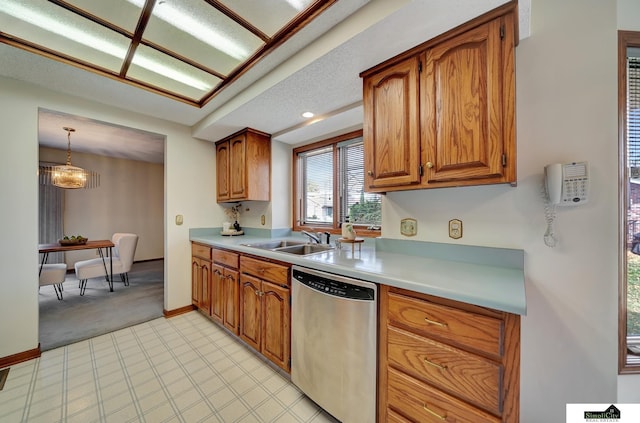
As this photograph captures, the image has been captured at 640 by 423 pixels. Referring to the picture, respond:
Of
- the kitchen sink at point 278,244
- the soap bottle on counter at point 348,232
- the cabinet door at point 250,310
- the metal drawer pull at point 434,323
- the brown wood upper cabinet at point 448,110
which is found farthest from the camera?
the kitchen sink at point 278,244

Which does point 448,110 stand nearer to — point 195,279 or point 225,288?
point 225,288

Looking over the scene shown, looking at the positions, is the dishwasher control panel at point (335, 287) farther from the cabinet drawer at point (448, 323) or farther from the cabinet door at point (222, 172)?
the cabinet door at point (222, 172)

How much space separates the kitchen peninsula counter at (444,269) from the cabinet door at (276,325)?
0.27m

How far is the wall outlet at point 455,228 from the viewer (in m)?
1.39

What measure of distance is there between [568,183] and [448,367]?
3.21 feet

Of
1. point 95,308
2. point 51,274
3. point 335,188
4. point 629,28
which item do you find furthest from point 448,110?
point 51,274

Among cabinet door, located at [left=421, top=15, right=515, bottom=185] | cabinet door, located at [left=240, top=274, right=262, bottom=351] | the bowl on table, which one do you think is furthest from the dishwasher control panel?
the bowl on table

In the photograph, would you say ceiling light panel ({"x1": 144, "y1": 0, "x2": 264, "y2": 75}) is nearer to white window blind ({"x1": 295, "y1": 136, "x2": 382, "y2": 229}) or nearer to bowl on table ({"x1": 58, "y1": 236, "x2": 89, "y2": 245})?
white window blind ({"x1": 295, "y1": 136, "x2": 382, "y2": 229})

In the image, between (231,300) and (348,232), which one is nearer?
(348,232)

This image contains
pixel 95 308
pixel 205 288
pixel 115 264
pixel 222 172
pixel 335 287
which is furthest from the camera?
pixel 115 264

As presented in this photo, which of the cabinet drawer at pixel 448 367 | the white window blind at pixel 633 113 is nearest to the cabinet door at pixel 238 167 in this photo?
the cabinet drawer at pixel 448 367

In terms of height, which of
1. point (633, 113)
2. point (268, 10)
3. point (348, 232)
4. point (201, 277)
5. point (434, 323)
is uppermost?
point (268, 10)

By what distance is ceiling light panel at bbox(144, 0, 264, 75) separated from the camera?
131cm

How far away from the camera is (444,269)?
1.21 meters
